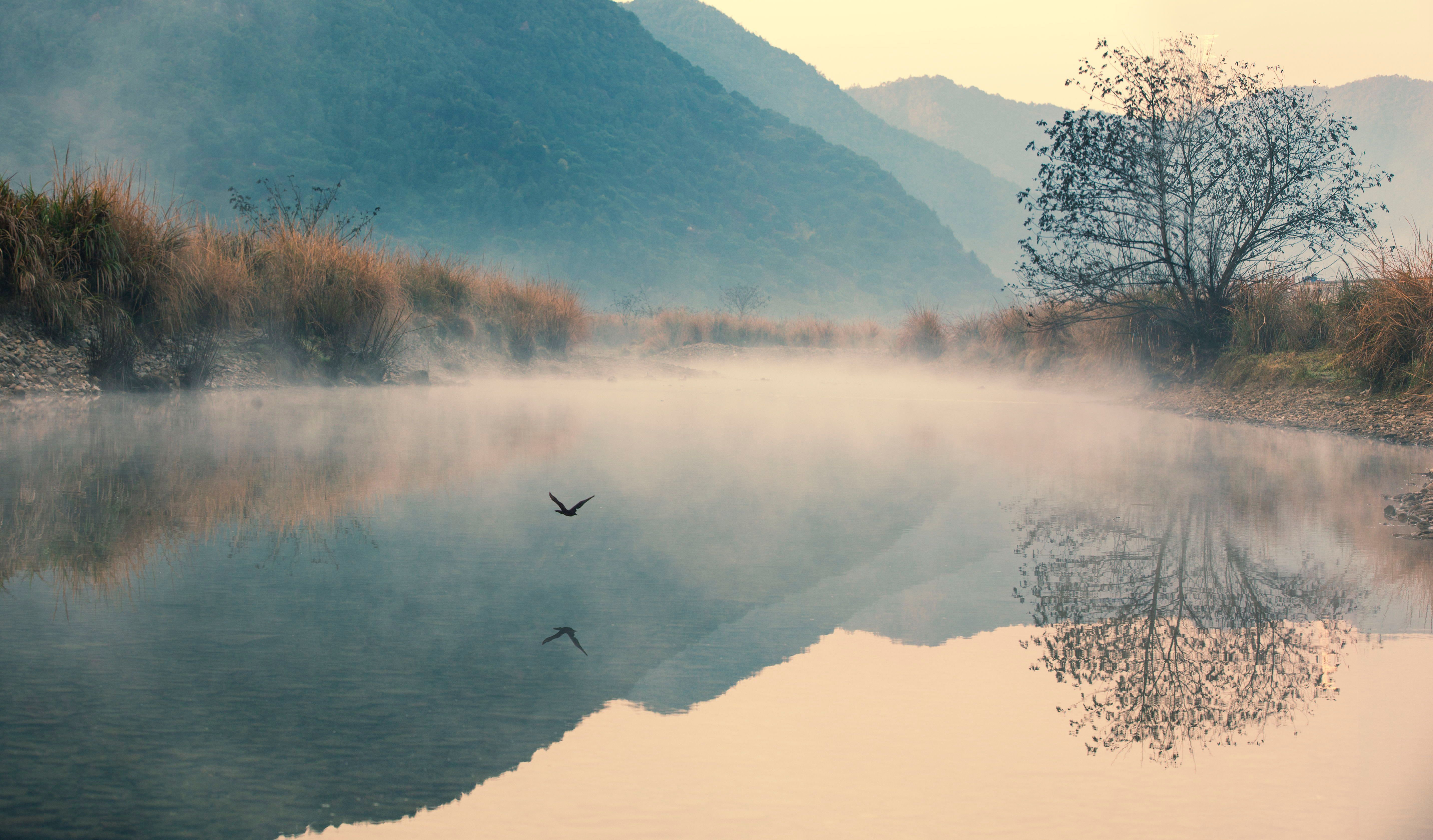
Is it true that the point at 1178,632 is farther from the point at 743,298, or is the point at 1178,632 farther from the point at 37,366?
the point at 743,298

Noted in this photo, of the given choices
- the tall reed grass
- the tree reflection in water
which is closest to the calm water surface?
the tree reflection in water

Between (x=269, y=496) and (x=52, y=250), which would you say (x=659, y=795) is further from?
(x=52, y=250)

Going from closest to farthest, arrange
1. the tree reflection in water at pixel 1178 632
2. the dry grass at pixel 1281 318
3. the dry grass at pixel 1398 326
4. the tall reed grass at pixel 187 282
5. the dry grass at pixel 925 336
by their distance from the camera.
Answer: the tree reflection in water at pixel 1178 632 → the dry grass at pixel 1398 326 → the tall reed grass at pixel 187 282 → the dry grass at pixel 1281 318 → the dry grass at pixel 925 336

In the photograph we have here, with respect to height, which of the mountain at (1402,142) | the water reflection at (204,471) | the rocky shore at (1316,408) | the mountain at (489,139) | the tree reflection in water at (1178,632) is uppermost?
the mountain at (1402,142)

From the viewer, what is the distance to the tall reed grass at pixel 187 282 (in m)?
10.0

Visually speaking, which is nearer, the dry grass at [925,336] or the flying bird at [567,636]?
the flying bird at [567,636]

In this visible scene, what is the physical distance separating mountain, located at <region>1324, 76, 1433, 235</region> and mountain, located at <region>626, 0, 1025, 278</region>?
5608 cm

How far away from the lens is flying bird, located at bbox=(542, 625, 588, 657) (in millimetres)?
3355

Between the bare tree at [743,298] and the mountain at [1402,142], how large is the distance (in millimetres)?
116218

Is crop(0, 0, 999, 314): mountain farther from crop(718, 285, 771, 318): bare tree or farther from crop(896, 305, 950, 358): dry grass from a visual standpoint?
crop(896, 305, 950, 358): dry grass

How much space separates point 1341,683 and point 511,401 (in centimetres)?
1214

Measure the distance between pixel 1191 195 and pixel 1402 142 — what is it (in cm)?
21459

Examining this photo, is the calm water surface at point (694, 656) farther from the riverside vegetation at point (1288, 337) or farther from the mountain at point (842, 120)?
the mountain at point (842, 120)

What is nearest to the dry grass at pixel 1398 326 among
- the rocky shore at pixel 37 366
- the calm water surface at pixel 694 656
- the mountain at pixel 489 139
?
the calm water surface at pixel 694 656
